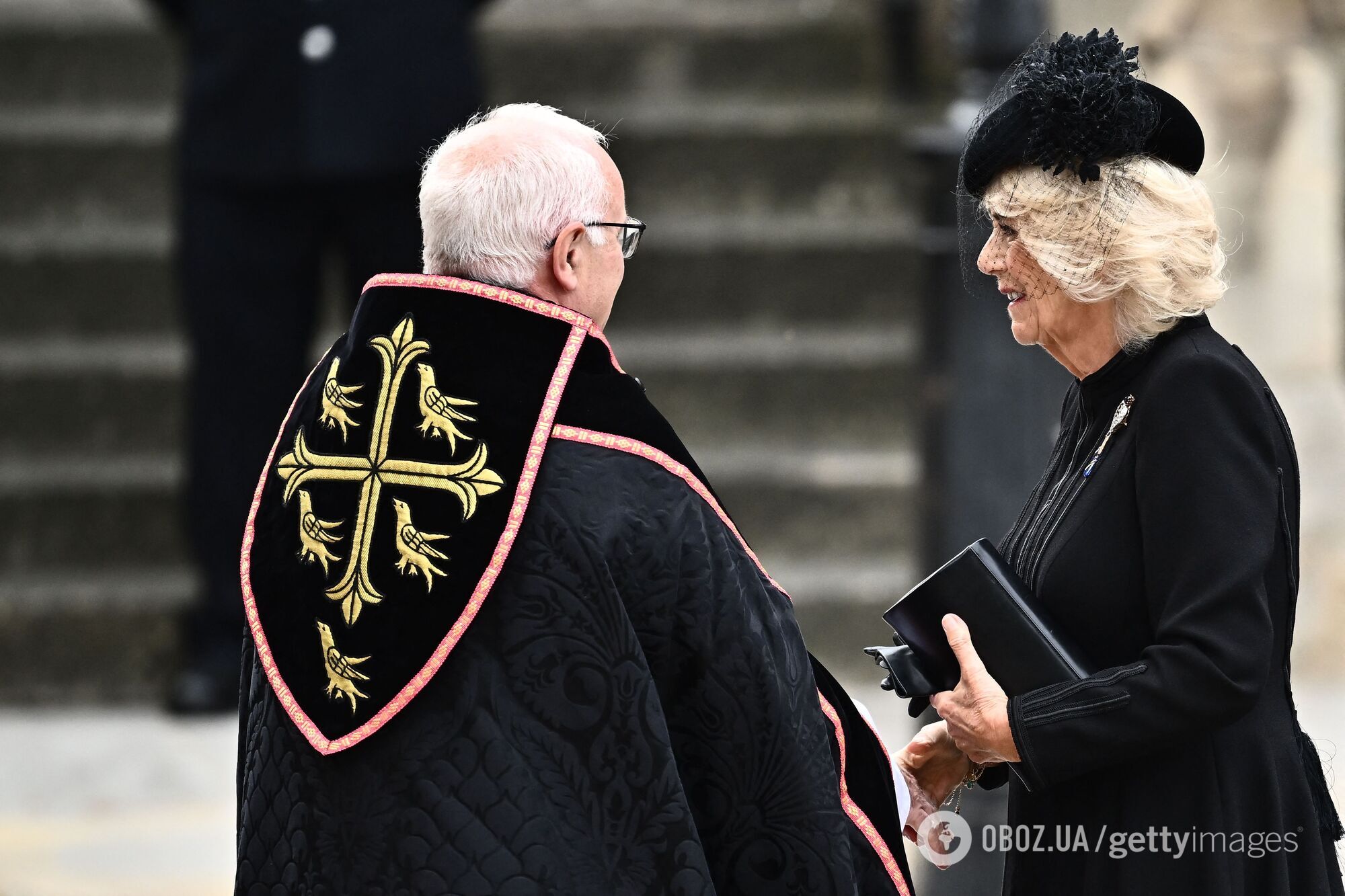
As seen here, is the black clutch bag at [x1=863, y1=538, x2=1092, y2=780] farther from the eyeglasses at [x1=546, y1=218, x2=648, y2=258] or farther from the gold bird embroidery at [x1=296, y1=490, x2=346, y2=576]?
the gold bird embroidery at [x1=296, y1=490, x2=346, y2=576]

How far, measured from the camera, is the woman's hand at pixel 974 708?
7.64 feet

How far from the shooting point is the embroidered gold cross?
210cm

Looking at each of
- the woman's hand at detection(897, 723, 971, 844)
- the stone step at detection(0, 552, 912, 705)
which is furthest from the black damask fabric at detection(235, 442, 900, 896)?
the stone step at detection(0, 552, 912, 705)

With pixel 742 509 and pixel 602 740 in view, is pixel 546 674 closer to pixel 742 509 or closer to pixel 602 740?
pixel 602 740

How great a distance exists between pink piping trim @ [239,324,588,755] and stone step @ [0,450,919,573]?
10.9 feet

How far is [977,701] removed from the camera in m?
2.37

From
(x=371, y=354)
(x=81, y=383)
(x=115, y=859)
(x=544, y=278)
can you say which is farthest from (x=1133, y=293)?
(x=81, y=383)

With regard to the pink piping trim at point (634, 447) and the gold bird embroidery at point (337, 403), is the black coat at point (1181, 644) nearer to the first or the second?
the pink piping trim at point (634, 447)

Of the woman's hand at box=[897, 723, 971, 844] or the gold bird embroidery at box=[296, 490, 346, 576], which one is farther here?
the woman's hand at box=[897, 723, 971, 844]

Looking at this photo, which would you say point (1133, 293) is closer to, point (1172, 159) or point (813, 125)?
point (1172, 159)

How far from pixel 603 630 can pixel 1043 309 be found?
756 mm

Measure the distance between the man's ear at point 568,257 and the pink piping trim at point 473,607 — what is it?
0.21 ft

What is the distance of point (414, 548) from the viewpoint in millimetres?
2111
